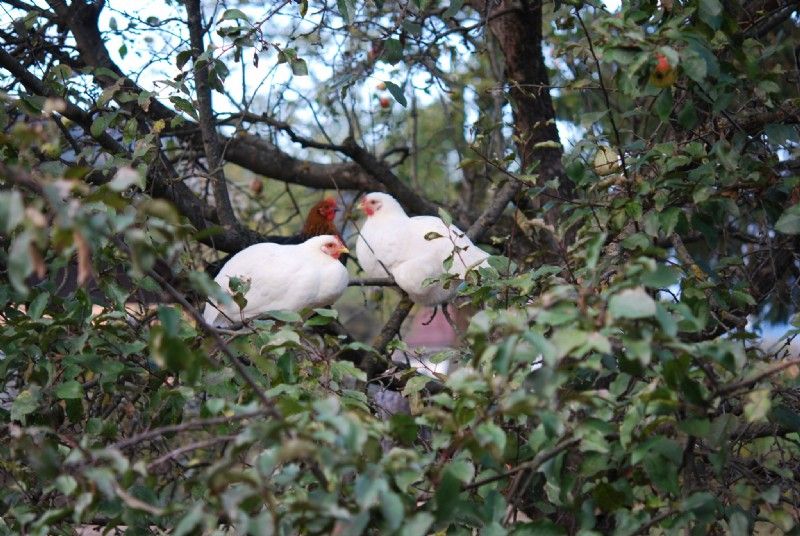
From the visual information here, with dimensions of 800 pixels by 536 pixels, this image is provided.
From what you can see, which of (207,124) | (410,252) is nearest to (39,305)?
(207,124)

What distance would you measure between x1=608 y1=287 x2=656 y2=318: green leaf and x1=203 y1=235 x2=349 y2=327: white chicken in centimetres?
258

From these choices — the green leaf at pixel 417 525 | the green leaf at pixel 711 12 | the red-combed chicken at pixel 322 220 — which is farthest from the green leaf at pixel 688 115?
the red-combed chicken at pixel 322 220

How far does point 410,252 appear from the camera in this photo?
4.31m

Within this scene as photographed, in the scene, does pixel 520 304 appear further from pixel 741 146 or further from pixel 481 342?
pixel 481 342

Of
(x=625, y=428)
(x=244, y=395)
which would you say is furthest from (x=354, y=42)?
(x=625, y=428)

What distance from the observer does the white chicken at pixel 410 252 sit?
4.20m

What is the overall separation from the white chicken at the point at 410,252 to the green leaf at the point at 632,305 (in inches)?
96.7

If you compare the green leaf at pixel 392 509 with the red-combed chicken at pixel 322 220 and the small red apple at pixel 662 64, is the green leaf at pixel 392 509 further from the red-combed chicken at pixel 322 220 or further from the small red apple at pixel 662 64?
the red-combed chicken at pixel 322 220

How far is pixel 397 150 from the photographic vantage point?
5227 millimetres

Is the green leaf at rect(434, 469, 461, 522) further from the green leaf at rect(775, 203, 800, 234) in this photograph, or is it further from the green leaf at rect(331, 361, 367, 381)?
the green leaf at rect(775, 203, 800, 234)

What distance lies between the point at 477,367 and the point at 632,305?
389mm

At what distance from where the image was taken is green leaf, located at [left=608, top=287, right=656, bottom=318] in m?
1.54

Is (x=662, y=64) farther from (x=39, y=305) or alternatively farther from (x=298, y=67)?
(x=39, y=305)

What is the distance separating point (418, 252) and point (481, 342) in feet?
8.43
